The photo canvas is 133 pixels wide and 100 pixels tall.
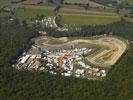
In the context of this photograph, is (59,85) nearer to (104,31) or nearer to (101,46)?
(101,46)

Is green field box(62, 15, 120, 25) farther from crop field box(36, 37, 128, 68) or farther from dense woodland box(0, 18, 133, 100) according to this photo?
dense woodland box(0, 18, 133, 100)

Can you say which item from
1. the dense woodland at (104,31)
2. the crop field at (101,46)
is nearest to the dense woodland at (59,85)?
the crop field at (101,46)

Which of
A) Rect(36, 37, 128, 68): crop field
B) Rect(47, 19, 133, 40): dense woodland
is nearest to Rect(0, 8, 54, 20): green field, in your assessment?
Rect(47, 19, 133, 40): dense woodland

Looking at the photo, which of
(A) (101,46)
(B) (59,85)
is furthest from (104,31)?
(B) (59,85)

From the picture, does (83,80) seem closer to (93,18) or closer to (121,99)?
(121,99)

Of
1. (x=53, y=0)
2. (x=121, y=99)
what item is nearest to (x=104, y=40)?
(x=121, y=99)
